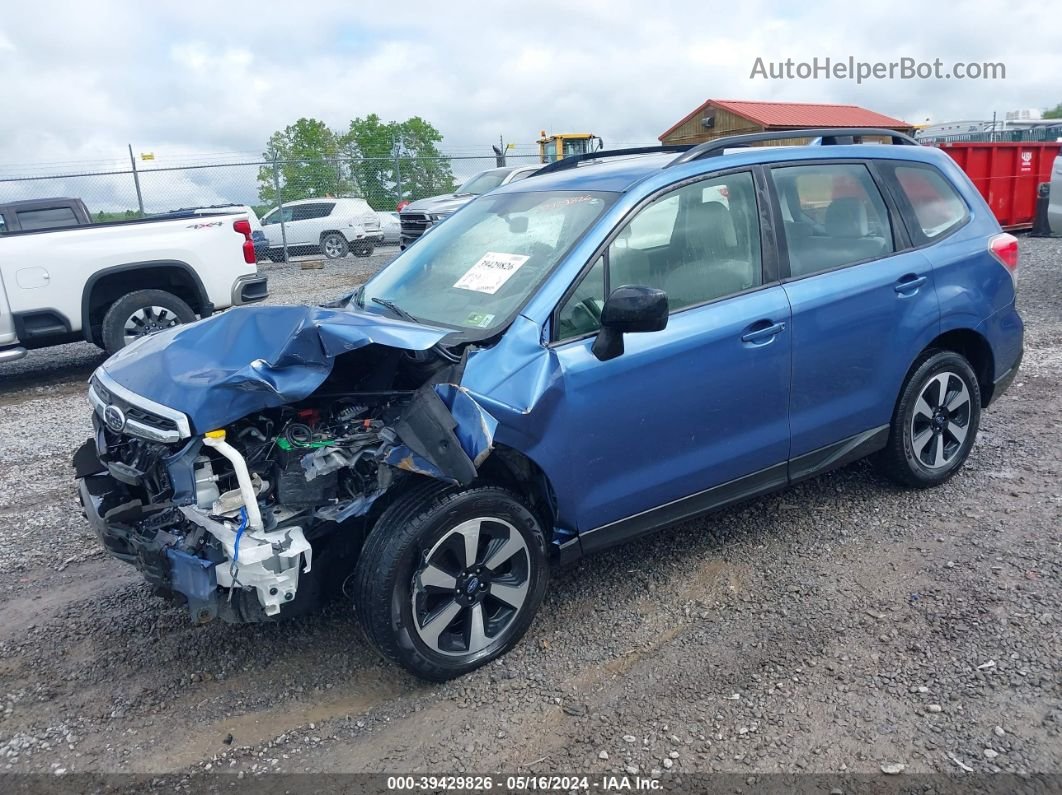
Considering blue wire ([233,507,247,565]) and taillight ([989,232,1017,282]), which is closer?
blue wire ([233,507,247,565])

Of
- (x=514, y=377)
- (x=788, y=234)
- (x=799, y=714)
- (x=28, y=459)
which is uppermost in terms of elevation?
(x=788, y=234)

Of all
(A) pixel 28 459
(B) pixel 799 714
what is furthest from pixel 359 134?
(B) pixel 799 714

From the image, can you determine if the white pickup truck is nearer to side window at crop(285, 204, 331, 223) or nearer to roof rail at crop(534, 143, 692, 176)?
roof rail at crop(534, 143, 692, 176)

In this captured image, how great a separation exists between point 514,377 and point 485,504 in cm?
46

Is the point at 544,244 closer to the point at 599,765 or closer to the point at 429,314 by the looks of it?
the point at 429,314

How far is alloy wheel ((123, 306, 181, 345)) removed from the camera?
8195 mm

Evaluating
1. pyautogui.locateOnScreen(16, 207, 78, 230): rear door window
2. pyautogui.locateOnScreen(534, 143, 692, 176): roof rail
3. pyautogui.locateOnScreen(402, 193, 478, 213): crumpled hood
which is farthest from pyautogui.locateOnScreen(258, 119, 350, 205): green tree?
pyautogui.locateOnScreen(534, 143, 692, 176): roof rail

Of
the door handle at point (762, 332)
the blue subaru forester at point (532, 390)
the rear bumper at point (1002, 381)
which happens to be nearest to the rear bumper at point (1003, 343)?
the rear bumper at point (1002, 381)

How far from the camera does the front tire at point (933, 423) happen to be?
4.25m

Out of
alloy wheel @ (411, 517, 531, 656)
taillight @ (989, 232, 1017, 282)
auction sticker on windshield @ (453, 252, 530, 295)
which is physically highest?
auction sticker on windshield @ (453, 252, 530, 295)

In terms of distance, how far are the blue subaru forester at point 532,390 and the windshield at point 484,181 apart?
1376 cm

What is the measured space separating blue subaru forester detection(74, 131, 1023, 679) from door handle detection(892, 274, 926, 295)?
2 cm

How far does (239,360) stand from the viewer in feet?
9.61

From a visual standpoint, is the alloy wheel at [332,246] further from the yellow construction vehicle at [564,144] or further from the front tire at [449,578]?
the front tire at [449,578]
